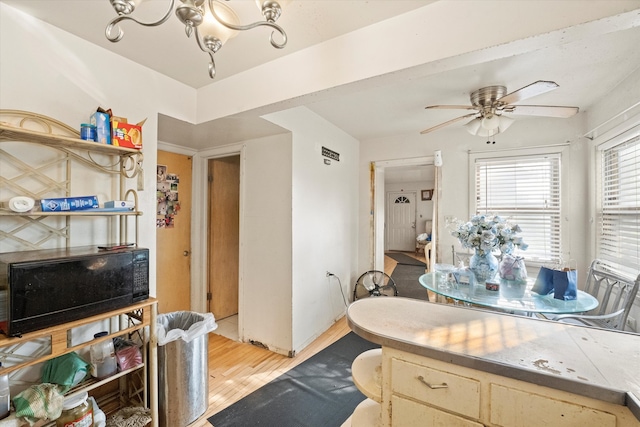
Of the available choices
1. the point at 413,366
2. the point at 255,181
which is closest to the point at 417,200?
the point at 255,181

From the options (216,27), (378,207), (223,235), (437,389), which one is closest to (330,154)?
(378,207)

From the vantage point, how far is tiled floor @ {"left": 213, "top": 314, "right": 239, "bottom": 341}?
2.92 meters

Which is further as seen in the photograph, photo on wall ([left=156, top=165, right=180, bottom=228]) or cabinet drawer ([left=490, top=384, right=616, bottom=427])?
photo on wall ([left=156, top=165, right=180, bottom=228])

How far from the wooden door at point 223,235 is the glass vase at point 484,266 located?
2.79 meters

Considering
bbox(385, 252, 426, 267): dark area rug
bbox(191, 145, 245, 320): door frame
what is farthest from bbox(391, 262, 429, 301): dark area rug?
bbox(191, 145, 245, 320): door frame

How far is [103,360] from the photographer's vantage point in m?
1.47

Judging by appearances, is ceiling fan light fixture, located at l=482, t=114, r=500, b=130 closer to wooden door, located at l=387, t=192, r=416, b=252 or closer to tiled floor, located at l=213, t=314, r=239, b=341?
tiled floor, located at l=213, t=314, r=239, b=341

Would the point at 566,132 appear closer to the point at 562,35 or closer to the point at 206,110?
the point at 562,35

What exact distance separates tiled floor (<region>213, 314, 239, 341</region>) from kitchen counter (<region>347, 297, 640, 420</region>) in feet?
7.18

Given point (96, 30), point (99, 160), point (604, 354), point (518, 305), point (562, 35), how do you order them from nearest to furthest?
point (604, 354), point (562, 35), point (96, 30), point (99, 160), point (518, 305)

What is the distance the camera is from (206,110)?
2.16 metres

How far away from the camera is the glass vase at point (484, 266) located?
2.18 m

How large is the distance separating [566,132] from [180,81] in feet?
12.2

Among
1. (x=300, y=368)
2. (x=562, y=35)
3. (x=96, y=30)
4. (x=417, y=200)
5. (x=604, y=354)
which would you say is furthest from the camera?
(x=417, y=200)
